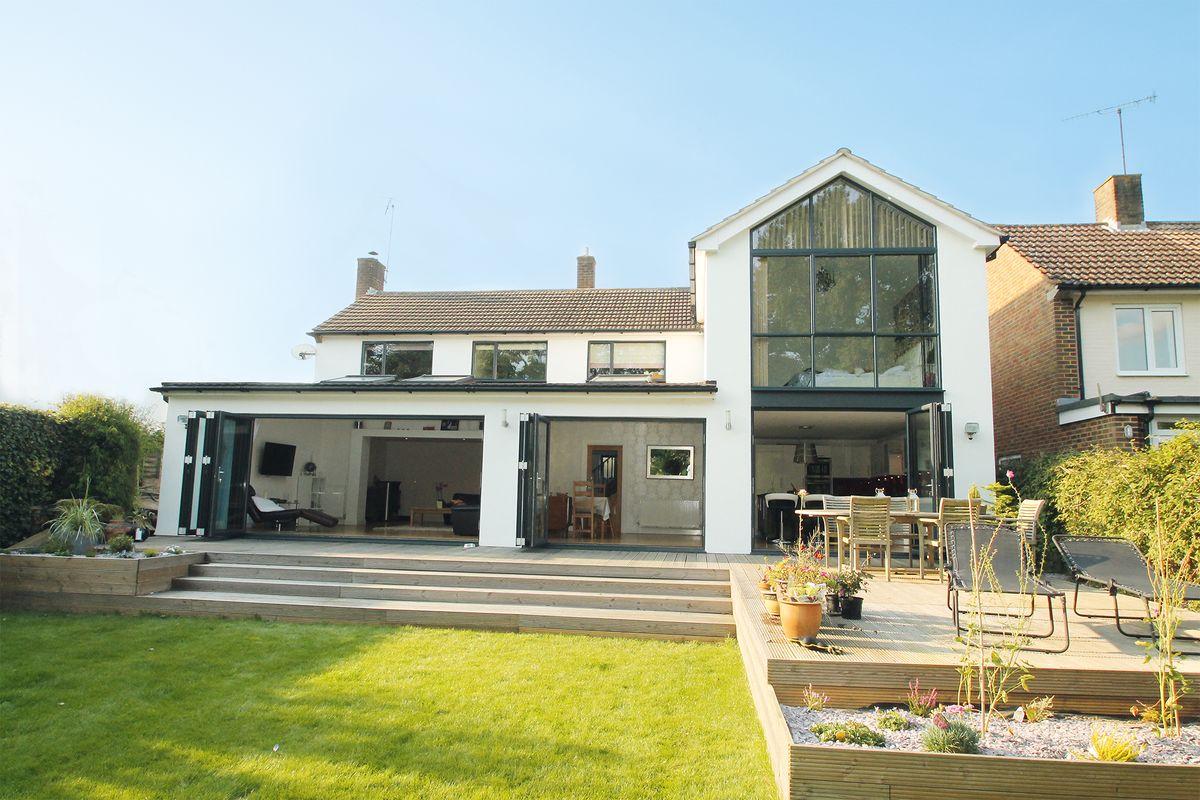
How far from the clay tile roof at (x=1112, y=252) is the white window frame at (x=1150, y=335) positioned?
514 mm

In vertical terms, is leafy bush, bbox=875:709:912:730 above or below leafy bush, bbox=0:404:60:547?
below

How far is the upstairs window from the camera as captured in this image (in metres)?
15.9

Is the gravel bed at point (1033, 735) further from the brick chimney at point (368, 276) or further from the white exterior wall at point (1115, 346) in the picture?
the brick chimney at point (368, 276)

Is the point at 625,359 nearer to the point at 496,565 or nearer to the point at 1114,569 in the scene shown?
the point at 496,565

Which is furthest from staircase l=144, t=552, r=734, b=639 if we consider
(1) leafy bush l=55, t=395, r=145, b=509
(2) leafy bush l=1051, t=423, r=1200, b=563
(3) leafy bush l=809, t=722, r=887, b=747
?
(2) leafy bush l=1051, t=423, r=1200, b=563

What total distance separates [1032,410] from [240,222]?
52.2ft

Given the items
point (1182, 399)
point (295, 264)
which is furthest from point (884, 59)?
point (295, 264)

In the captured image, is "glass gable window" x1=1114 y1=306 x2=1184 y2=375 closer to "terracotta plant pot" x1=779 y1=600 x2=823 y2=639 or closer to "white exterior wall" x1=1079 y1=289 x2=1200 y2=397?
"white exterior wall" x1=1079 y1=289 x2=1200 y2=397

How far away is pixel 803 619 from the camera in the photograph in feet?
17.0

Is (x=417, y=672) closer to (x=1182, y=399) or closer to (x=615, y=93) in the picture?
(x=615, y=93)

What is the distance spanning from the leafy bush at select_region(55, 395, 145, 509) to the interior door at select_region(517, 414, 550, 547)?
6.92 metres

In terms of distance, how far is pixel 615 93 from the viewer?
37.3 ft

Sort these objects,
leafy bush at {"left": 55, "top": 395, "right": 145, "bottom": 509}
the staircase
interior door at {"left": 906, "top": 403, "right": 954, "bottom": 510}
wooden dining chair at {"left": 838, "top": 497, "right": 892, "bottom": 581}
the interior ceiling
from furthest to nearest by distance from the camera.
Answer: the interior ceiling < leafy bush at {"left": 55, "top": 395, "right": 145, "bottom": 509} < interior door at {"left": 906, "top": 403, "right": 954, "bottom": 510} < wooden dining chair at {"left": 838, "top": 497, "right": 892, "bottom": 581} < the staircase

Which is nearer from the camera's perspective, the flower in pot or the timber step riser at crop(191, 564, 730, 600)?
the flower in pot
